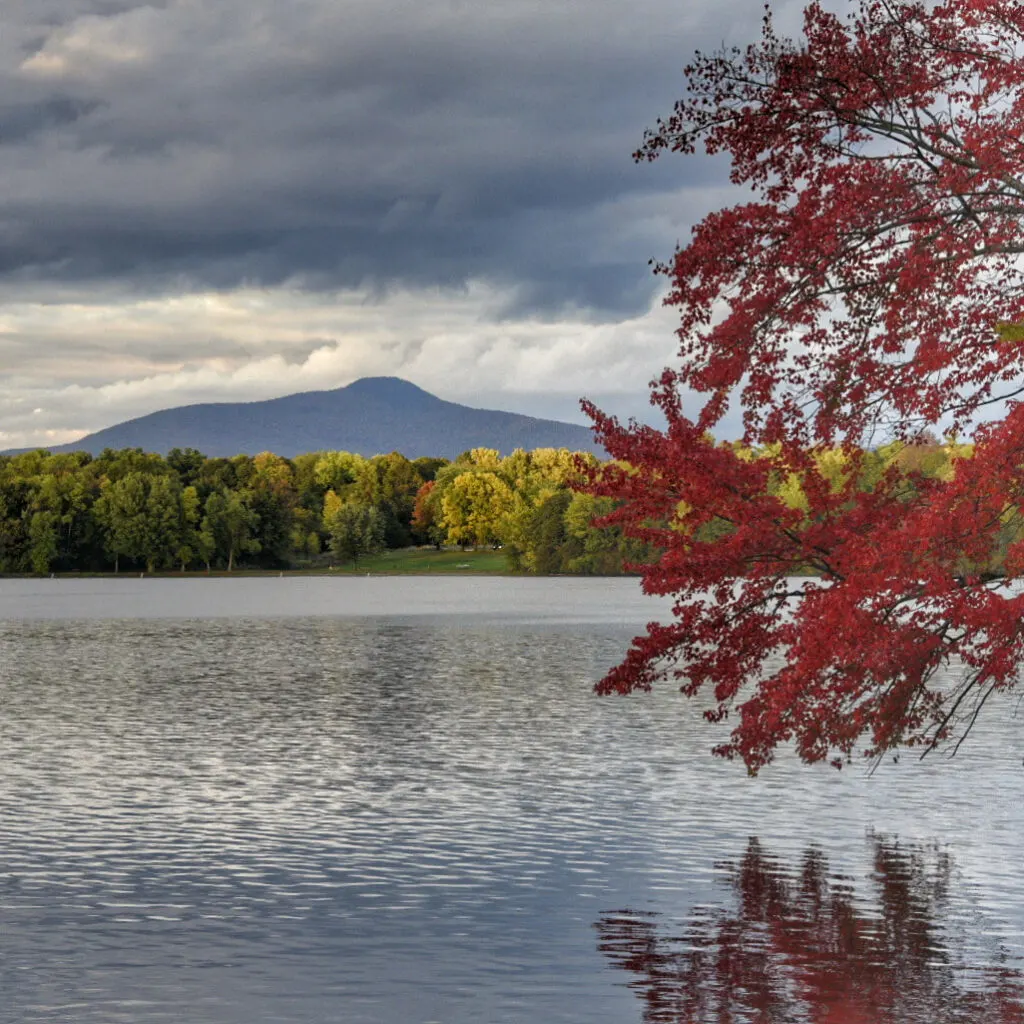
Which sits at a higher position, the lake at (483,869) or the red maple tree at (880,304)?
the red maple tree at (880,304)

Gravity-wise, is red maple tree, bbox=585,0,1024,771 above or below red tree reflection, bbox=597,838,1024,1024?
above

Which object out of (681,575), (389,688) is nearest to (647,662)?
(681,575)

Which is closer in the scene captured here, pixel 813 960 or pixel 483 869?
pixel 813 960

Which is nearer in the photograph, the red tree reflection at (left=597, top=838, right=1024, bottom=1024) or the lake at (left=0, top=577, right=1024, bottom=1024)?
the red tree reflection at (left=597, top=838, right=1024, bottom=1024)

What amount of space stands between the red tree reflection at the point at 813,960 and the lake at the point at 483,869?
4 centimetres

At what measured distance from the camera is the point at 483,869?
19.7 metres

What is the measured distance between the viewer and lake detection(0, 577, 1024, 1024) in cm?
1418

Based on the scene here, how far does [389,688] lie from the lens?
4600cm

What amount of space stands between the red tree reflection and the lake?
0.04 meters

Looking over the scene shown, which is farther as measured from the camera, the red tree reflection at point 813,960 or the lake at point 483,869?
the lake at point 483,869

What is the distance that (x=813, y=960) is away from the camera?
15430 millimetres

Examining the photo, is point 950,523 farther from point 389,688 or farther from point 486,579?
point 486,579

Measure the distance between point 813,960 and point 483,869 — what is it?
526 cm

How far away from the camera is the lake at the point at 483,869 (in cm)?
1418
